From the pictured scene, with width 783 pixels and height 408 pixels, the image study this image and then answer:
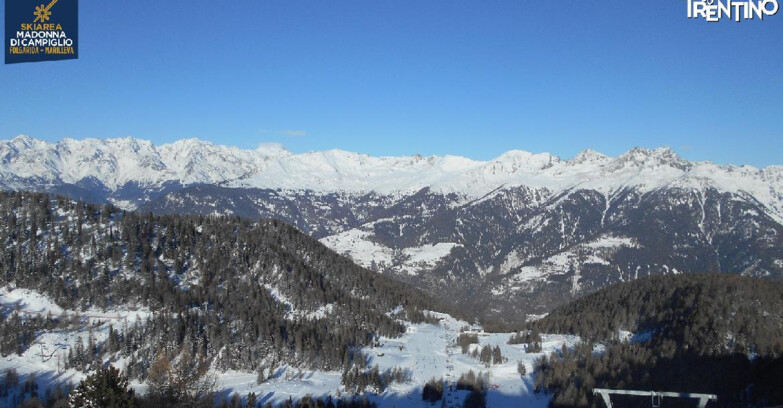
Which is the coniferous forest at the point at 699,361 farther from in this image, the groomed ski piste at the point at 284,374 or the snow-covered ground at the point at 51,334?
the snow-covered ground at the point at 51,334

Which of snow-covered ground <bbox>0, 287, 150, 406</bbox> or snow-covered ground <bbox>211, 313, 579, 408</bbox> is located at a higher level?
snow-covered ground <bbox>0, 287, 150, 406</bbox>

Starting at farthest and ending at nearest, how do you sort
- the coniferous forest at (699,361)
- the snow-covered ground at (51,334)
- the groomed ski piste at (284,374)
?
the groomed ski piste at (284,374)
the snow-covered ground at (51,334)
the coniferous forest at (699,361)

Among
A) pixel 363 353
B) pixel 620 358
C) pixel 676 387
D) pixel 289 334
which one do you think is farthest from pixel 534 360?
pixel 289 334

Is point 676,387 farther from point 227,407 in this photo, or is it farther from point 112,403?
point 112,403

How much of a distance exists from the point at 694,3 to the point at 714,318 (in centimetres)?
14990

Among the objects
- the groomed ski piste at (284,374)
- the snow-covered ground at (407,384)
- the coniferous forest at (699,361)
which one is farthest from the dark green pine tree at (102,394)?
the coniferous forest at (699,361)

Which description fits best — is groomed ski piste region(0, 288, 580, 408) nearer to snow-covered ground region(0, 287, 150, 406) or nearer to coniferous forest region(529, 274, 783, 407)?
snow-covered ground region(0, 287, 150, 406)

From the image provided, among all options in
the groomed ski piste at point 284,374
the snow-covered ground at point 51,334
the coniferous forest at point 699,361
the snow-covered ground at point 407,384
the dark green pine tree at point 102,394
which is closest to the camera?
the dark green pine tree at point 102,394

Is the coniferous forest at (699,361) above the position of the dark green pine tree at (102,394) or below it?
below

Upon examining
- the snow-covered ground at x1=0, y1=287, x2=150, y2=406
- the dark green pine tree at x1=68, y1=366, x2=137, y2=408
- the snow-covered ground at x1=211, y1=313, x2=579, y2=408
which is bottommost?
the snow-covered ground at x1=211, y1=313, x2=579, y2=408

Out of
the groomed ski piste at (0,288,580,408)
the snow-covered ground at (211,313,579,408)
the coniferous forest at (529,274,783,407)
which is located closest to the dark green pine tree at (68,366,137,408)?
the groomed ski piste at (0,288,580,408)

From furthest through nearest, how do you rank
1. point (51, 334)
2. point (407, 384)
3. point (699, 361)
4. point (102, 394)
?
point (407, 384)
point (51, 334)
point (699, 361)
point (102, 394)

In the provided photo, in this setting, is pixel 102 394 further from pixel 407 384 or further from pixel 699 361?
pixel 699 361

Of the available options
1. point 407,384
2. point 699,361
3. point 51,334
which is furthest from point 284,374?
point 699,361
